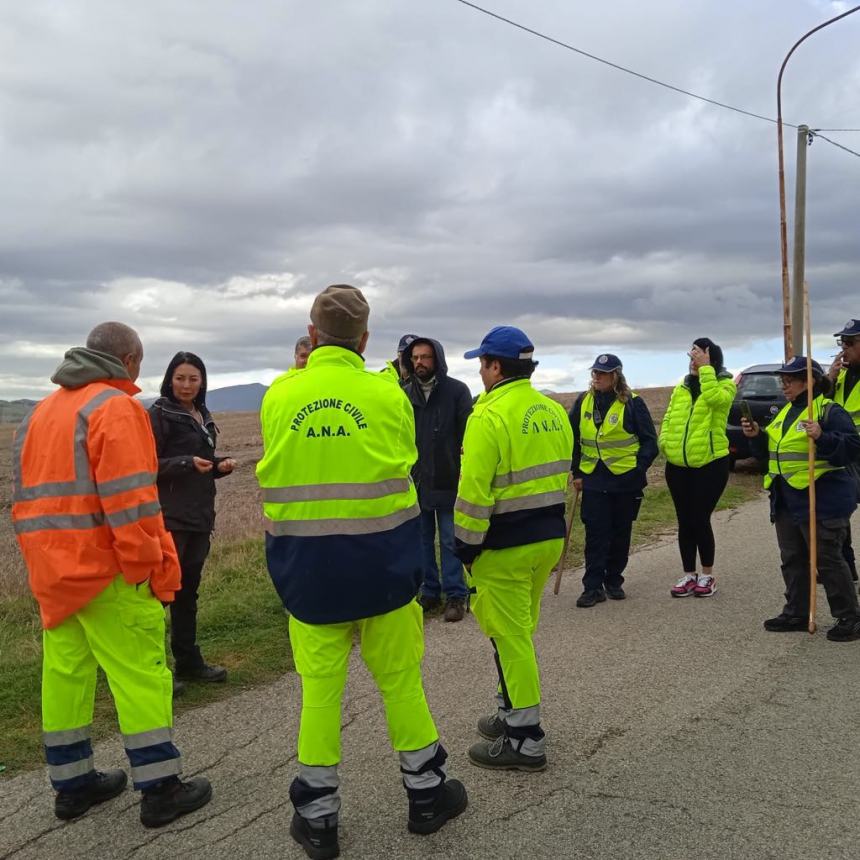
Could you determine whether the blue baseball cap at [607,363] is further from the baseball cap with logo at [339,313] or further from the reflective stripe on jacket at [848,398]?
the baseball cap with logo at [339,313]

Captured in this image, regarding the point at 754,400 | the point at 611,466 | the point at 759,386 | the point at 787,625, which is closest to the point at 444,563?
the point at 611,466

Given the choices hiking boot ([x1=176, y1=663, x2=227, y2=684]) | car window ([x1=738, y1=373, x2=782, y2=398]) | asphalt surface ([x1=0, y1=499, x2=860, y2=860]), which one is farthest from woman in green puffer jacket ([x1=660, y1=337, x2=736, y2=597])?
car window ([x1=738, y1=373, x2=782, y2=398])

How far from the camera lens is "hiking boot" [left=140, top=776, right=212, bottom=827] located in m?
3.38

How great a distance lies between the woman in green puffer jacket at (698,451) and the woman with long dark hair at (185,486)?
389 centimetres

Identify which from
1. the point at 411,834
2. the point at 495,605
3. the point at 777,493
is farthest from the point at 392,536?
the point at 777,493

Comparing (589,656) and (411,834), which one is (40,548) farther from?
(589,656)

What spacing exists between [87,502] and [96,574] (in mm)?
303

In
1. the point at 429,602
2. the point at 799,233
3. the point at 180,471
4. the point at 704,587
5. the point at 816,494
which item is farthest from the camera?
the point at 799,233

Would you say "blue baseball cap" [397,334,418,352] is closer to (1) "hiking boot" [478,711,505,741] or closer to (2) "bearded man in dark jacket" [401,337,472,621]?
(2) "bearded man in dark jacket" [401,337,472,621]

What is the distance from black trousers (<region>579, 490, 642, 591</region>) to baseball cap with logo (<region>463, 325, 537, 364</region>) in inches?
125

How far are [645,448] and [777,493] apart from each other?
3.71ft

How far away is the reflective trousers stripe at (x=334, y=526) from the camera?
309cm

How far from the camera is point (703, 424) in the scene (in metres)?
6.81

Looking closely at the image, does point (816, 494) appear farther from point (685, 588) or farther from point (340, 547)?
point (340, 547)
